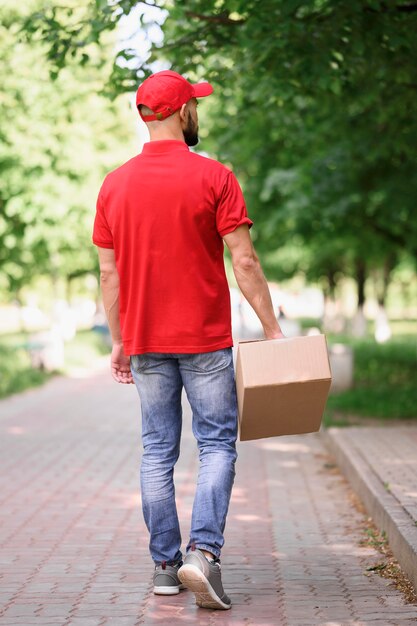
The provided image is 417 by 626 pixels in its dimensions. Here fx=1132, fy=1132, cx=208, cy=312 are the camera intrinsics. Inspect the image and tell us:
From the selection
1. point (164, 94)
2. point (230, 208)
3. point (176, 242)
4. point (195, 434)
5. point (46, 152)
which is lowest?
point (195, 434)

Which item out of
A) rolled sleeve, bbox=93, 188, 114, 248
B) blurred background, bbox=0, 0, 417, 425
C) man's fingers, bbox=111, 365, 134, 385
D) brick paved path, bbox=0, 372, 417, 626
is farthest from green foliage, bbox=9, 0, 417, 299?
man's fingers, bbox=111, 365, 134, 385

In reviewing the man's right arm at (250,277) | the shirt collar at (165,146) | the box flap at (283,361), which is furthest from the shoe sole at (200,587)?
the shirt collar at (165,146)

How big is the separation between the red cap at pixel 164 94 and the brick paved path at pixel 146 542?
6.59ft

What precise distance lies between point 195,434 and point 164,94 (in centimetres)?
138

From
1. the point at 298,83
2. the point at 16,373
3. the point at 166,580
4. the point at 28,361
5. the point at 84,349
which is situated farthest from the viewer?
the point at 84,349

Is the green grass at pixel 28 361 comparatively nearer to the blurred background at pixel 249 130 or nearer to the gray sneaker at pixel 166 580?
the blurred background at pixel 249 130

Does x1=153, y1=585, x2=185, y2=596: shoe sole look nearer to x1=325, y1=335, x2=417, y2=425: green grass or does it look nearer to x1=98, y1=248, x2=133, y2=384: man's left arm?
x1=98, y1=248, x2=133, y2=384: man's left arm

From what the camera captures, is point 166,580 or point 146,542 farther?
point 146,542

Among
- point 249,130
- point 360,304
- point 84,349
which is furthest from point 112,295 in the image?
point 360,304

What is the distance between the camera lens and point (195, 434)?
4.60m

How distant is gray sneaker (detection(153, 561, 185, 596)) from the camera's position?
4.73 meters

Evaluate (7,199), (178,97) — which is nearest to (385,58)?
(178,97)

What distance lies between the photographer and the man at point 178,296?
14.5 ft

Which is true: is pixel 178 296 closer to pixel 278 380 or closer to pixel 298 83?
pixel 278 380
